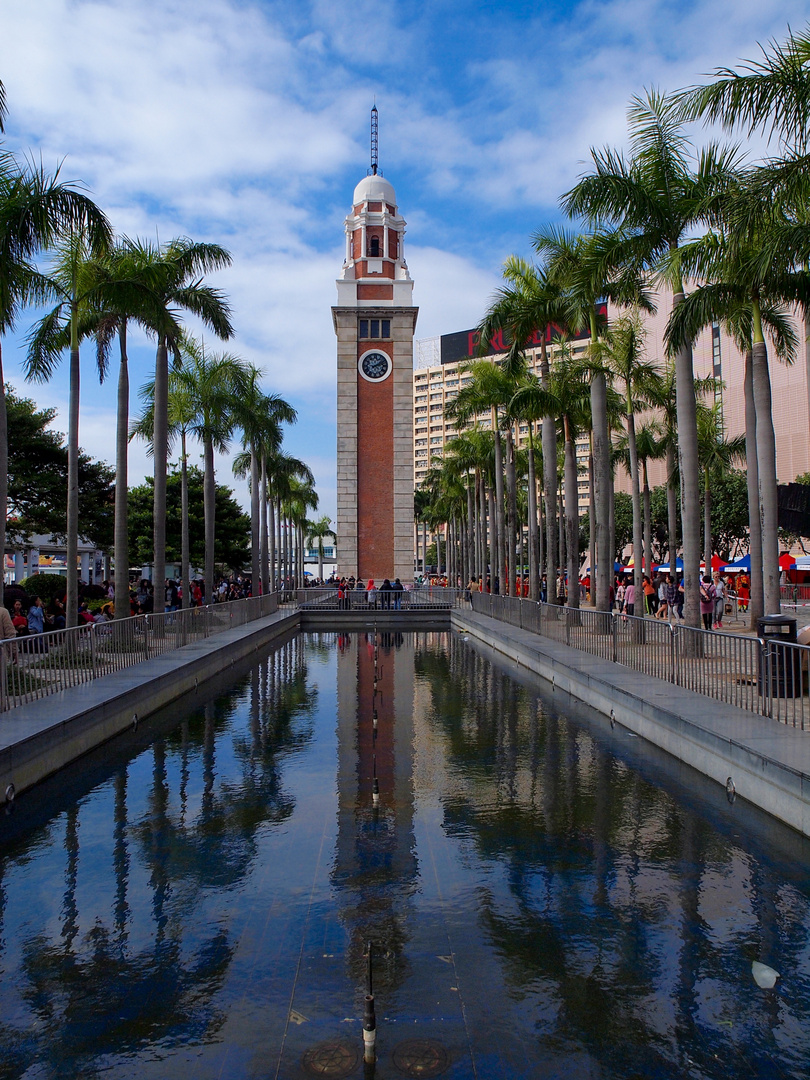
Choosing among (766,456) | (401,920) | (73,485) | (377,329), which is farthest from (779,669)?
(377,329)

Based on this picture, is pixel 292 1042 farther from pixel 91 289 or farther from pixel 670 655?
pixel 91 289

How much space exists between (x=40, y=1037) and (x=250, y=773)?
6128 mm

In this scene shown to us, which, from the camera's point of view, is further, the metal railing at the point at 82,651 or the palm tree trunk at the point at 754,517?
the palm tree trunk at the point at 754,517

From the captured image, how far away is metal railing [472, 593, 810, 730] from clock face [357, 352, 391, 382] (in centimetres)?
4231

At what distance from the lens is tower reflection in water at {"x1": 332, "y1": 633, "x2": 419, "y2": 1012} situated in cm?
582

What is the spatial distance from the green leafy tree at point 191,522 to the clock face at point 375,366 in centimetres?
1312

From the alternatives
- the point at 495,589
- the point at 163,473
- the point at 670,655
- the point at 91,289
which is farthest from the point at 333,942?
the point at 495,589

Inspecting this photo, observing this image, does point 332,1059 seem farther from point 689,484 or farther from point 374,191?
point 374,191

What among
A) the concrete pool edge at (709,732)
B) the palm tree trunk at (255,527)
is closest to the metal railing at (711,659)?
the concrete pool edge at (709,732)

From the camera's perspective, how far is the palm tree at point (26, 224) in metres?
14.2

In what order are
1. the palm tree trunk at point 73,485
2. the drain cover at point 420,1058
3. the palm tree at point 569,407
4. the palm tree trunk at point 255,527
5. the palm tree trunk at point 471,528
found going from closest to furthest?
the drain cover at point 420,1058, the palm tree trunk at point 73,485, the palm tree at point 569,407, the palm tree trunk at point 255,527, the palm tree trunk at point 471,528

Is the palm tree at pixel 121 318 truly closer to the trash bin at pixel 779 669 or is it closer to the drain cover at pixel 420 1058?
the trash bin at pixel 779 669

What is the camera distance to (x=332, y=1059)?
4.47 metres

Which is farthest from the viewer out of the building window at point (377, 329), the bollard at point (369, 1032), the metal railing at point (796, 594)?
the building window at point (377, 329)
